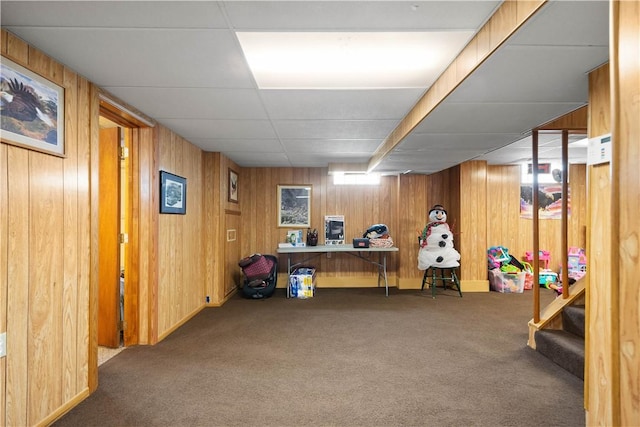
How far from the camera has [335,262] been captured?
635 cm

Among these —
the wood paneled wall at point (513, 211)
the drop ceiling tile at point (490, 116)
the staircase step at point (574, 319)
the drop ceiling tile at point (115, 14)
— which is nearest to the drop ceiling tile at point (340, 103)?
the drop ceiling tile at point (490, 116)

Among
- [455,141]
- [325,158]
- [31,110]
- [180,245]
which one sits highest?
[325,158]

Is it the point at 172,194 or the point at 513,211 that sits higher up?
the point at 172,194

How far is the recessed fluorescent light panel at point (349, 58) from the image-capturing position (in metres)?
1.94

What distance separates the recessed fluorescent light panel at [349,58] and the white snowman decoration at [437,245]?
3.48 meters

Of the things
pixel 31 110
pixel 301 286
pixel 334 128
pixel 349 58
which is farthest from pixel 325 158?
pixel 31 110

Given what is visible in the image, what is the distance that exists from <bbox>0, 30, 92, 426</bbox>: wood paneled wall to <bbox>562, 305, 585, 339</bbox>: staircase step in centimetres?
402

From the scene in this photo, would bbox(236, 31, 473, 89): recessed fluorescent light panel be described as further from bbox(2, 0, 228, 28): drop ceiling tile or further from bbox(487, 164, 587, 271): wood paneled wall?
bbox(487, 164, 587, 271): wood paneled wall

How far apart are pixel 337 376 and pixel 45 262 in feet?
7.08

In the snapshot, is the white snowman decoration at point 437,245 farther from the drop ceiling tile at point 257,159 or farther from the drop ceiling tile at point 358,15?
the drop ceiling tile at point 358,15

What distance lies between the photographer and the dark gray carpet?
2.18 m

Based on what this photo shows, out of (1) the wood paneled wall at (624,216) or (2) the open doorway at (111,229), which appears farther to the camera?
(2) the open doorway at (111,229)

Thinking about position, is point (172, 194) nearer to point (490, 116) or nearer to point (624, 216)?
point (490, 116)

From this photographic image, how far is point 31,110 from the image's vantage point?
6.44ft
